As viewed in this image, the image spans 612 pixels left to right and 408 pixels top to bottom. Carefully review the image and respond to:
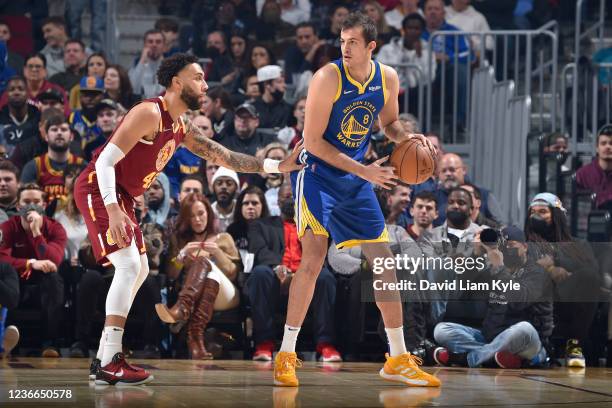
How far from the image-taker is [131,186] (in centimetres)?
642

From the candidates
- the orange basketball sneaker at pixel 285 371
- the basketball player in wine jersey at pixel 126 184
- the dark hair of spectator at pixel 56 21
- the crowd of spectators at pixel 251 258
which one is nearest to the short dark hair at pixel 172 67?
the basketball player in wine jersey at pixel 126 184

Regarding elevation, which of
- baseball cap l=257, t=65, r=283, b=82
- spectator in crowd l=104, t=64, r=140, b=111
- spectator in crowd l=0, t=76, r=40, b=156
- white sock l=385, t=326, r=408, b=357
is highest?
baseball cap l=257, t=65, r=283, b=82

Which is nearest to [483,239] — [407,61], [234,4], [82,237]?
[82,237]

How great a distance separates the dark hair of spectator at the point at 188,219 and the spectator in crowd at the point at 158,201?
61 centimetres

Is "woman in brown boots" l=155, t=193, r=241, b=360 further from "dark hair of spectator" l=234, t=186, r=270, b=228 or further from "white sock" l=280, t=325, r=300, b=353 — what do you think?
"white sock" l=280, t=325, r=300, b=353

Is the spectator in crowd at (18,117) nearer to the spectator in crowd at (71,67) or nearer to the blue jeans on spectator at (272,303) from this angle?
the spectator in crowd at (71,67)

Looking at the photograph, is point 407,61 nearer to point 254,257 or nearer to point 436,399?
point 254,257

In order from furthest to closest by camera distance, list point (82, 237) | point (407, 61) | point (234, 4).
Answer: point (234, 4) → point (407, 61) → point (82, 237)

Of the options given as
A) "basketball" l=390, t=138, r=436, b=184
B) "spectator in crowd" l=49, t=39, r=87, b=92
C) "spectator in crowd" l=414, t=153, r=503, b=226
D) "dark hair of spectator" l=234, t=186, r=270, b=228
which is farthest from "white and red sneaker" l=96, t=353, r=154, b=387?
"spectator in crowd" l=49, t=39, r=87, b=92

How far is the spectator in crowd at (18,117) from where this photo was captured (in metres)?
11.1

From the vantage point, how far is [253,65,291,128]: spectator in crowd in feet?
38.4

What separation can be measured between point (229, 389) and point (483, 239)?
343cm

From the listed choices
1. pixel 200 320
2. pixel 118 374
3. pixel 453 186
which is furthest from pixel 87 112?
pixel 118 374

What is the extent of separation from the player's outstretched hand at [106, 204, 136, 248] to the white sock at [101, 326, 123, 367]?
1.65 feet
